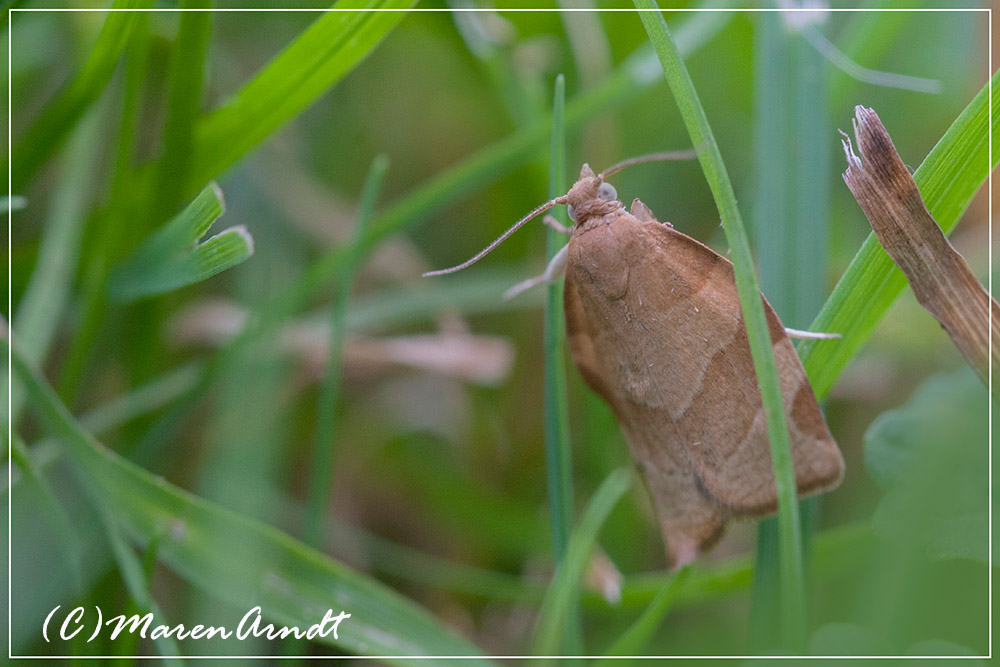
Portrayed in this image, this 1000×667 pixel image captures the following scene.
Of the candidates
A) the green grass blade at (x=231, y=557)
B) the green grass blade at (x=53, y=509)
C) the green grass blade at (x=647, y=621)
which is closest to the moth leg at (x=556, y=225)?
the green grass blade at (x=647, y=621)

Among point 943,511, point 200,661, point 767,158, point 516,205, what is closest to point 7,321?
point 200,661

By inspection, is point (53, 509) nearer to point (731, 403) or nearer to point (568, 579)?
point (568, 579)

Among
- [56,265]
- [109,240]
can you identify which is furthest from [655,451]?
[56,265]

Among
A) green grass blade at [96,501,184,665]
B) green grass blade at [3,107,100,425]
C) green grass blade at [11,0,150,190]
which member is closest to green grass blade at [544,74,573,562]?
green grass blade at [96,501,184,665]

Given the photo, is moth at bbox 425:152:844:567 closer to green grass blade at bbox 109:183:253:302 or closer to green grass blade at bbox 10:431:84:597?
green grass blade at bbox 109:183:253:302

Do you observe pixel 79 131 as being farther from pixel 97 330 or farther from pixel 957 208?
pixel 957 208

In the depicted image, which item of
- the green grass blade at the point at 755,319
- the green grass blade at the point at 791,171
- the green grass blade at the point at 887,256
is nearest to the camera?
the green grass blade at the point at 755,319

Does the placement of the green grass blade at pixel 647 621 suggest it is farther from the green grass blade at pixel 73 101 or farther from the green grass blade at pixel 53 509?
the green grass blade at pixel 73 101
